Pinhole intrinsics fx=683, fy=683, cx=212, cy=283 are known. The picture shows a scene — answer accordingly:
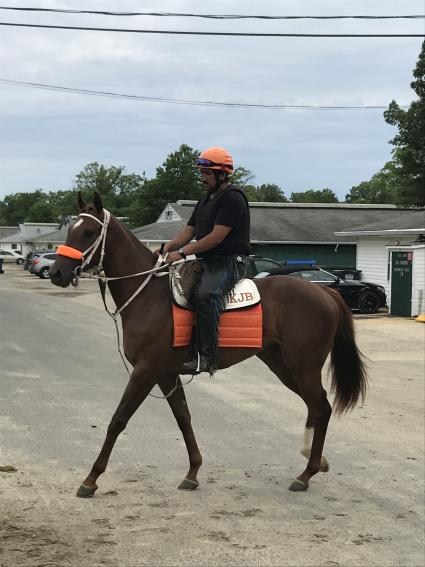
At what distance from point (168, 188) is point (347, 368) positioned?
216ft

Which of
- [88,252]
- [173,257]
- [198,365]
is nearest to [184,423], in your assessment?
[198,365]

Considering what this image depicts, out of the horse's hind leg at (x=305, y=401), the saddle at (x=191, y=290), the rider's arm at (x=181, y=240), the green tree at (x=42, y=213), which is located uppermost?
the green tree at (x=42, y=213)

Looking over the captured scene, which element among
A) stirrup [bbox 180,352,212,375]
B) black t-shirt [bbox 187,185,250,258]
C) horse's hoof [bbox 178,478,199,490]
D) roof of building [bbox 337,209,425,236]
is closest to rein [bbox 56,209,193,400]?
stirrup [bbox 180,352,212,375]

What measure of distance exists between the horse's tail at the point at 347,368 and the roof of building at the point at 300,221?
28.2 metres

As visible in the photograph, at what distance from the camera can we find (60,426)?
7207 mm

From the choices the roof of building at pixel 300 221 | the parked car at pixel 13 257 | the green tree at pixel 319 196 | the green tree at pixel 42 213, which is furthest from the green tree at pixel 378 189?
the green tree at pixel 42 213

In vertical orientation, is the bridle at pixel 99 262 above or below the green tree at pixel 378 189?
below

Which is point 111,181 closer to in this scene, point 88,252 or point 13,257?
point 13,257

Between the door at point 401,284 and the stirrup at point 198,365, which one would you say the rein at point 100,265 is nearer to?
the stirrup at point 198,365

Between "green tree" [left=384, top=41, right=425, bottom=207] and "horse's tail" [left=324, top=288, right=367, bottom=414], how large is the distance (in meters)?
25.9

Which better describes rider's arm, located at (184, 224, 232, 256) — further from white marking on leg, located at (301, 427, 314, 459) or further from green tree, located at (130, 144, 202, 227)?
green tree, located at (130, 144, 202, 227)

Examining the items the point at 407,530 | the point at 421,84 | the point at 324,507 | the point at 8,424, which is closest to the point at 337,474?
the point at 324,507

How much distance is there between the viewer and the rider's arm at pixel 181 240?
545cm

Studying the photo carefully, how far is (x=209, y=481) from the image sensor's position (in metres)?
5.69
